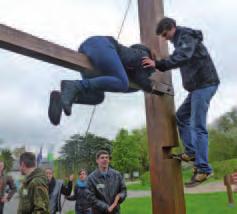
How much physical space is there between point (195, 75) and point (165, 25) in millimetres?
461

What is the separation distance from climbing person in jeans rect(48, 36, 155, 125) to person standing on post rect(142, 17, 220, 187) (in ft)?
0.37

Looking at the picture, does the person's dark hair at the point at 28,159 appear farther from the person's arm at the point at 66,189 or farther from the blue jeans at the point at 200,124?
the person's arm at the point at 66,189

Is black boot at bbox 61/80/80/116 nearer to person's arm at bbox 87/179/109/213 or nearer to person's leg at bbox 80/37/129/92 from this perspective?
person's leg at bbox 80/37/129/92

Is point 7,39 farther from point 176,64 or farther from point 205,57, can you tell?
point 205,57

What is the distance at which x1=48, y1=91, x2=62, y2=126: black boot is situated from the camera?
110 inches

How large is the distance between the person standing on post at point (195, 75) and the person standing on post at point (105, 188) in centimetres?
146

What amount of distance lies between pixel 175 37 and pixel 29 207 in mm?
2019

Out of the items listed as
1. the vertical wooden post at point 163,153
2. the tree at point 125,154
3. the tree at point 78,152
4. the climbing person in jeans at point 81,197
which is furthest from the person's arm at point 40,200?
the tree at point 125,154

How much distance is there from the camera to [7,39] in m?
2.46

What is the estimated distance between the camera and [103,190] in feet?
15.2

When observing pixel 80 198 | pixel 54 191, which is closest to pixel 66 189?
pixel 80 198

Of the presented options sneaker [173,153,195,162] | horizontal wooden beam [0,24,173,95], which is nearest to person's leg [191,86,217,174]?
sneaker [173,153,195,162]

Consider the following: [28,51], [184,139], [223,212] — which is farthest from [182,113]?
[223,212]

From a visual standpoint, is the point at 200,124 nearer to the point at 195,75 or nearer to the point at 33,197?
the point at 195,75
